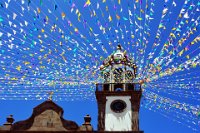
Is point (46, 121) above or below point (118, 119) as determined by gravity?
below

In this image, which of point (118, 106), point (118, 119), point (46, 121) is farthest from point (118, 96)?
point (46, 121)

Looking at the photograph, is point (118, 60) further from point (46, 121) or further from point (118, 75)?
point (46, 121)

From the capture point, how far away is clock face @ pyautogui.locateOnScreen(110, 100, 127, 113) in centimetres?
2673

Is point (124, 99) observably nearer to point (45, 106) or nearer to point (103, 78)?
point (103, 78)

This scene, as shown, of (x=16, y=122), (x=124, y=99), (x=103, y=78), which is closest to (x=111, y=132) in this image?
(x=124, y=99)

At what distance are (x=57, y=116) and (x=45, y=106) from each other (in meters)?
1.16

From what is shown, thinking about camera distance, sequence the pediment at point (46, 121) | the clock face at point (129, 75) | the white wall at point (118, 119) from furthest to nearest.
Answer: the clock face at point (129, 75) → the pediment at point (46, 121) → the white wall at point (118, 119)

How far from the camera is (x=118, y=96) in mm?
27188

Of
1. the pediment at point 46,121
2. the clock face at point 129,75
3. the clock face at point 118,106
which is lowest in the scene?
the pediment at point 46,121

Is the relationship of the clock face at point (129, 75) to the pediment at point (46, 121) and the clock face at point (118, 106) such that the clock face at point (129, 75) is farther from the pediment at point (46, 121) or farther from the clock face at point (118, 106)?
the pediment at point (46, 121)

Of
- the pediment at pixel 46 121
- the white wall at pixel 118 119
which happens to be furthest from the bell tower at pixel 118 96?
the pediment at pixel 46 121

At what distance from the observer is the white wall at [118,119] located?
25.9 metres

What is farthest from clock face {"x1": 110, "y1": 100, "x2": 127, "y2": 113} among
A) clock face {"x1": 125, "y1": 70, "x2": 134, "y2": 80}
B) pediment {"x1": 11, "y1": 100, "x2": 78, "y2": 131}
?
pediment {"x1": 11, "y1": 100, "x2": 78, "y2": 131}

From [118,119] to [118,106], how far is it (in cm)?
106
